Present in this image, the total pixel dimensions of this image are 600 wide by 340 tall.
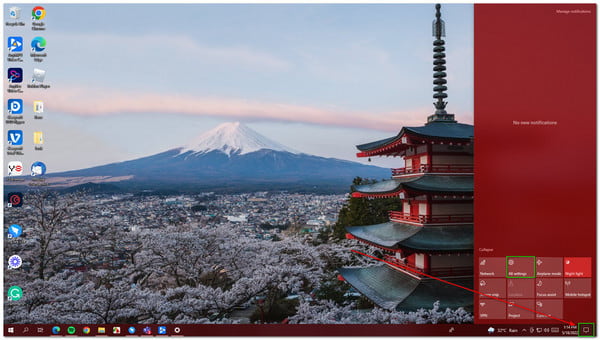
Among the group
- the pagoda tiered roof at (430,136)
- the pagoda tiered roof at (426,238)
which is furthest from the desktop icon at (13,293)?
the pagoda tiered roof at (430,136)

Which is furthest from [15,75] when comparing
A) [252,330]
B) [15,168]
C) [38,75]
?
[252,330]

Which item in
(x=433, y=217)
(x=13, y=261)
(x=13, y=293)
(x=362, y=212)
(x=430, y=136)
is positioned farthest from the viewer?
(x=362, y=212)

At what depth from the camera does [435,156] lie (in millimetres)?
7777

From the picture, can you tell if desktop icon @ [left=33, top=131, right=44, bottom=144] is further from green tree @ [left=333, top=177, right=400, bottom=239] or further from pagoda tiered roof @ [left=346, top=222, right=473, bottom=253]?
green tree @ [left=333, top=177, right=400, bottom=239]

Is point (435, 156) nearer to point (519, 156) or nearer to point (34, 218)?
point (519, 156)

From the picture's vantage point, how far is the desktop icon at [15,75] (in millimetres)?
6047

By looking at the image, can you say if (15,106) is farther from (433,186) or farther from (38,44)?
(433,186)

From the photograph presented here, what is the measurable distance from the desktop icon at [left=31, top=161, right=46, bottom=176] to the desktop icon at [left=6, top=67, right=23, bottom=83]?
1313 millimetres

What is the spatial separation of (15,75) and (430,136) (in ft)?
22.8

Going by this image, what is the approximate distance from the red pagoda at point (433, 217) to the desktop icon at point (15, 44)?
6589 mm

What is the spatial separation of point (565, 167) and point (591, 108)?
3.22 feet

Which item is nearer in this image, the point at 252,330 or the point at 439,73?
the point at 252,330

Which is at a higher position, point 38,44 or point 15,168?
point 38,44

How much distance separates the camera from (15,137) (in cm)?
603
